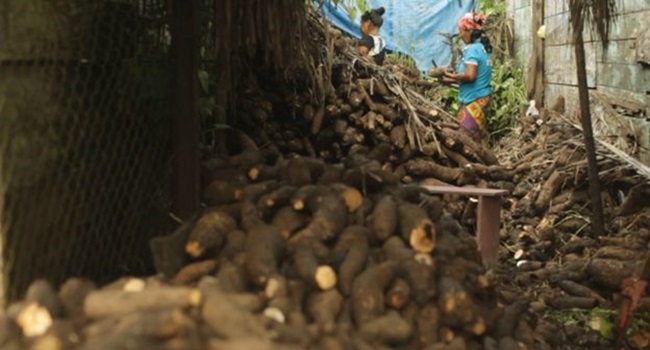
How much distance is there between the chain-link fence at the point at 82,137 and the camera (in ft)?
10.9

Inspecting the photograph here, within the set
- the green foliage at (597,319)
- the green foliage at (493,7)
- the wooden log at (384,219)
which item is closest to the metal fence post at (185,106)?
the wooden log at (384,219)

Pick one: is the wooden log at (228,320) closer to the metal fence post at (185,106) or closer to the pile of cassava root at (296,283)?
the pile of cassava root at (296,283)

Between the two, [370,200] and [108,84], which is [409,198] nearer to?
[370,200]

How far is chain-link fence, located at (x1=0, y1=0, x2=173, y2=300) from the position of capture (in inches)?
131

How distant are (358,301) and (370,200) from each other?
756 millimetres

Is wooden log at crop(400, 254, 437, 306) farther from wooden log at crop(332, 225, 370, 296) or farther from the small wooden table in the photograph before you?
the small wooden table

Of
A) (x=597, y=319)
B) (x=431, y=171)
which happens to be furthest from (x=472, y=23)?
(x=597, y=319)

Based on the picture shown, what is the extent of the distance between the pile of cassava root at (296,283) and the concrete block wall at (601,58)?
413 centimetres

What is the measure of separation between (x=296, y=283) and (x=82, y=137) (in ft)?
4.19

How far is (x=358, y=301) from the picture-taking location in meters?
3.01

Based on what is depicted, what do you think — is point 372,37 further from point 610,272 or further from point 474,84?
point 610,272

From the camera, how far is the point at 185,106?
13.1ft

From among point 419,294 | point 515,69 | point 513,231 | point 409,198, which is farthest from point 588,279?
point 515,69

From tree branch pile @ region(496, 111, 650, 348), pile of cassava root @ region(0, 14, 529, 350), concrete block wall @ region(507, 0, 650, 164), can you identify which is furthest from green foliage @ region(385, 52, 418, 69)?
pile of cassava root @ region(0, 14, 529, 350)
